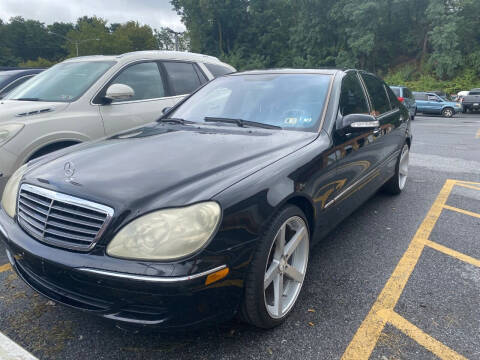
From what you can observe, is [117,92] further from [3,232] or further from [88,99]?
[3,232]

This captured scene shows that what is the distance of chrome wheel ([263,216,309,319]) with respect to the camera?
6.91 ft

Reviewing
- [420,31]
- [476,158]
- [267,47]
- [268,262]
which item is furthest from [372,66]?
[268,262]

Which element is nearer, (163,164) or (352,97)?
(163,164)

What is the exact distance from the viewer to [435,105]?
21.5 metres

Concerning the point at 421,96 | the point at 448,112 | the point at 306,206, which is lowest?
the point at 448,112

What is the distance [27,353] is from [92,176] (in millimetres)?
992

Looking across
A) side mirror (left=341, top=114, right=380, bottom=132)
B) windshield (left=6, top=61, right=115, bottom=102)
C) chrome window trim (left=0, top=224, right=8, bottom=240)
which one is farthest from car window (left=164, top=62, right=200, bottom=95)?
chrome window trim (left=0, top=224, right=8, bottom=240)

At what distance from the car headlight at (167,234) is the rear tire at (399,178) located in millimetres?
3546

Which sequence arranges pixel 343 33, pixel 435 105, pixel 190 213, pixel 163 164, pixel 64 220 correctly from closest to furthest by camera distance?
1. pixel 190 213
2. pixel 64 220
3. pixel 163 164
4. pixel 435 105
5. pixel 343 33

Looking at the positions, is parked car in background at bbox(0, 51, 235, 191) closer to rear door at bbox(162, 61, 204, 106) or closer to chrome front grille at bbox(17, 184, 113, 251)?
rear door at bbox(162, 61, 204, 106)

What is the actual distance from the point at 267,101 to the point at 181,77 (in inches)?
97.8

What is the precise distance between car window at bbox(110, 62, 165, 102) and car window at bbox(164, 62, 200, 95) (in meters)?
0.17

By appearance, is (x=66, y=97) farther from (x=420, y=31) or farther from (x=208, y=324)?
(x=420, y=31)

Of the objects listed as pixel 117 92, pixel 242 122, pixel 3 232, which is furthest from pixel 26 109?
pixel 242 122
